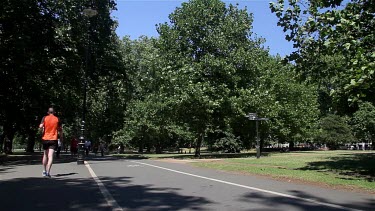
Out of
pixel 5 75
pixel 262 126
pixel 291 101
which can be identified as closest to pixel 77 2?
pixel 5 75

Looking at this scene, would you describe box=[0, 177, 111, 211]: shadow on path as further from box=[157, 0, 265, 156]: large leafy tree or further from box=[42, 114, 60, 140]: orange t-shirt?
box=[157, 0, 265, 156]: large leafy tree

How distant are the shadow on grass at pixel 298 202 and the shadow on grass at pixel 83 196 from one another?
1173mm

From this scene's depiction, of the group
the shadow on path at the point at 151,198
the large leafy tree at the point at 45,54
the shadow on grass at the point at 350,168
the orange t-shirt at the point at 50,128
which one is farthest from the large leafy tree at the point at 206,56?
the shadow on path at the point at 151,198

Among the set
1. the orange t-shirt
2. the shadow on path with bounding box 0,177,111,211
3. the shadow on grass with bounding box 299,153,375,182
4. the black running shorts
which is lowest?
the shadow on path with bounding box 0,177,111,211

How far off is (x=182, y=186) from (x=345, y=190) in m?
4.07

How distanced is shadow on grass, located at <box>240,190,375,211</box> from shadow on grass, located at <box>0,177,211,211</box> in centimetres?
117

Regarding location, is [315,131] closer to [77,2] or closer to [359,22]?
[77,2]

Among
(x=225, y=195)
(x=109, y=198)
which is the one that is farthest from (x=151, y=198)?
(x=225, y=195)

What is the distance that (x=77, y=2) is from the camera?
28.6 metres

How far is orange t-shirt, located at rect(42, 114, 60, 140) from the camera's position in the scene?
481 inches

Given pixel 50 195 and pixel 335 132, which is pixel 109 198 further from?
pixel 335 132

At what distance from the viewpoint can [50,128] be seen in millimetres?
12266

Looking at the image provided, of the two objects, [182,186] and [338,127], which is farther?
[338,127]

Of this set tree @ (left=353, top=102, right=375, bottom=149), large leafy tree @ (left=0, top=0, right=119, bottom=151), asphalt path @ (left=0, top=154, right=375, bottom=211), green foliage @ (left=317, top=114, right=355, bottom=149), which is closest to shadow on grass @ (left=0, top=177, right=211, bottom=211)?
asphalt path @ (left=0, top=154, right=375, bottom=211)
